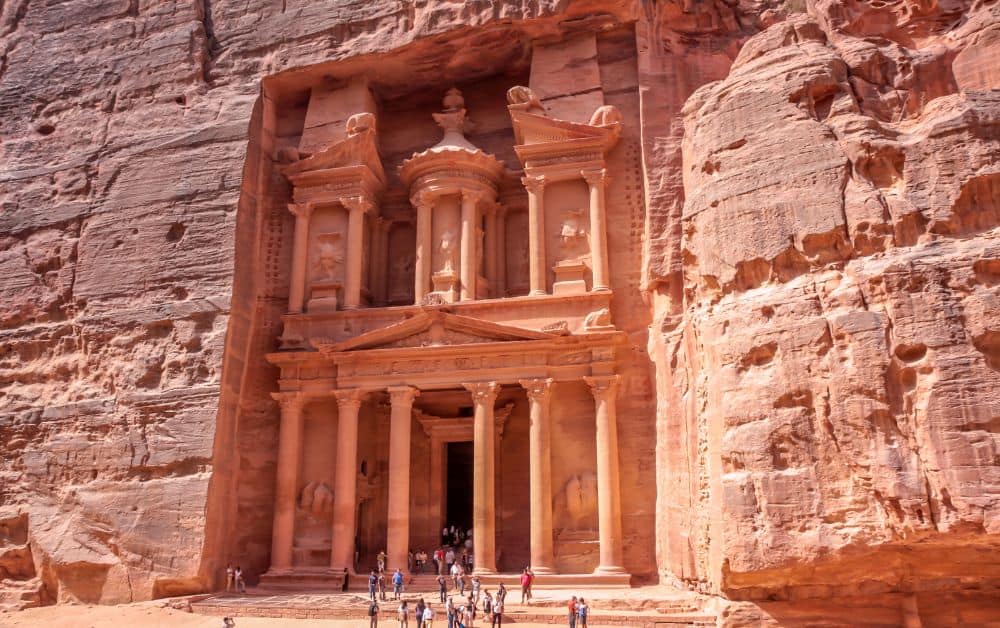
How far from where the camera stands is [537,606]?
14391mm

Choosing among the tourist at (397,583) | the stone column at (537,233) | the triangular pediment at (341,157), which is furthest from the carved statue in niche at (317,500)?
the triangular pediment at (341,157)

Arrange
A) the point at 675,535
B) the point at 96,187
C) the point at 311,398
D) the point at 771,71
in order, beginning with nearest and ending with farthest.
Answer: the point at 771,71 < the point at 675,535 < the point at 311,398 < the point at 96,187

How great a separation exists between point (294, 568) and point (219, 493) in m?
2.30

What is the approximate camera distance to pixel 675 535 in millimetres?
15461

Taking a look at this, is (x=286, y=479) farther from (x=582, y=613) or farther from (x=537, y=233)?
(x=582, y=613)

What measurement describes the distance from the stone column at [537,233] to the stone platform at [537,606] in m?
6.60

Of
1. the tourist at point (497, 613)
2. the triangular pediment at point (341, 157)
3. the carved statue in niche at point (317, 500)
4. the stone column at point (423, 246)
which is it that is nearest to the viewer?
the tourist at point (497, 613)

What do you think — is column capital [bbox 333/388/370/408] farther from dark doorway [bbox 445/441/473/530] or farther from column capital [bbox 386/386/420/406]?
dark doorway [bbox 445/441/473/530]

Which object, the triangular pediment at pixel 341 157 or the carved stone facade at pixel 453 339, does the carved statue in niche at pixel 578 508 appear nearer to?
the carved stone facade at pixel 453 339

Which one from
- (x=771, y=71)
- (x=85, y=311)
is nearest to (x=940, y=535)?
(x=771, y=71)

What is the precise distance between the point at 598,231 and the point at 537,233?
143 cm

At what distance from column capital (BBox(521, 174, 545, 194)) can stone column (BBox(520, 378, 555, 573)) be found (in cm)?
462

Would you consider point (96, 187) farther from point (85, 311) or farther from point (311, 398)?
point (311, 398)

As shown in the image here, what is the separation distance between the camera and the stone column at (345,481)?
57.9ft
